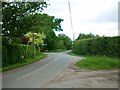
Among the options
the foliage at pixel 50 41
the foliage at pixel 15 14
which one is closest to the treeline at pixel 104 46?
the foliage at pixel 15 14

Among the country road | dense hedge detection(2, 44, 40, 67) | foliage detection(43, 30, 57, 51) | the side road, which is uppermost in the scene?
foliage detection(43, 30, 57, 51)

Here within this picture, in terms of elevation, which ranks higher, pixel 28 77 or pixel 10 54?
pixel 10 54

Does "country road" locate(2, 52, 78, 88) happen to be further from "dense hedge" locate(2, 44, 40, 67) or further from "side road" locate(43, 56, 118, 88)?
"dense hedge" locate(2, 44, 40, 67)

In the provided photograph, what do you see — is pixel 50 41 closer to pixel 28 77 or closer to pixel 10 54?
pixel 10 54

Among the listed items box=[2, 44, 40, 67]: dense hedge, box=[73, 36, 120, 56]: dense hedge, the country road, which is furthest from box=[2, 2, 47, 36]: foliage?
box=[73, 36, 120, 56]: dense hedge

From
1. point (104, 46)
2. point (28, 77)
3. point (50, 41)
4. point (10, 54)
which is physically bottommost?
point (28, 77)

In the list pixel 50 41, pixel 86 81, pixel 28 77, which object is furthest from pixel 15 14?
pixel 50 41

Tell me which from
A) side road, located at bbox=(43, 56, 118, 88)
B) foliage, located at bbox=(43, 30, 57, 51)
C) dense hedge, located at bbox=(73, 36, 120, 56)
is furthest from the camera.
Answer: foliage, located at bbox=(43, 30, 57, 51)

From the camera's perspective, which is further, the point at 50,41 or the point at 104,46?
the point at 50,41

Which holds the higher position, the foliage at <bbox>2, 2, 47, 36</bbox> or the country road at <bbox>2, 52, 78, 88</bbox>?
the foliage at <bbox>2, 2, 47, 36</bbox>

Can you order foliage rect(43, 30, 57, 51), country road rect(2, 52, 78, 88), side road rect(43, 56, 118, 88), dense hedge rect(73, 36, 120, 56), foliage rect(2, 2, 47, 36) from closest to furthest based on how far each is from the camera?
side road rect(43, 56, 118, 88) < country road rect(2, 52, 78, 88) < foliage rect(2, 2, 47, 36) < dense hedge rect(73, 36, 120, 56) < foliage rect(43, 30, 57, 51)

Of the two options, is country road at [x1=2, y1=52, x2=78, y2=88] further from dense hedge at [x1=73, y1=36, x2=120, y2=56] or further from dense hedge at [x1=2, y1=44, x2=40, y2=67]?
dense hedge at [x1=73, y1=36, x2=120, y2=56]

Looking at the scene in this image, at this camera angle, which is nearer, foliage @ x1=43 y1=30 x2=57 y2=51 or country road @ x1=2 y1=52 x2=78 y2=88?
country road @ x1=2 y1=52 x2=78 y2=88

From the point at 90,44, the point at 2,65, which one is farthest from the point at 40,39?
the point at 2,65
